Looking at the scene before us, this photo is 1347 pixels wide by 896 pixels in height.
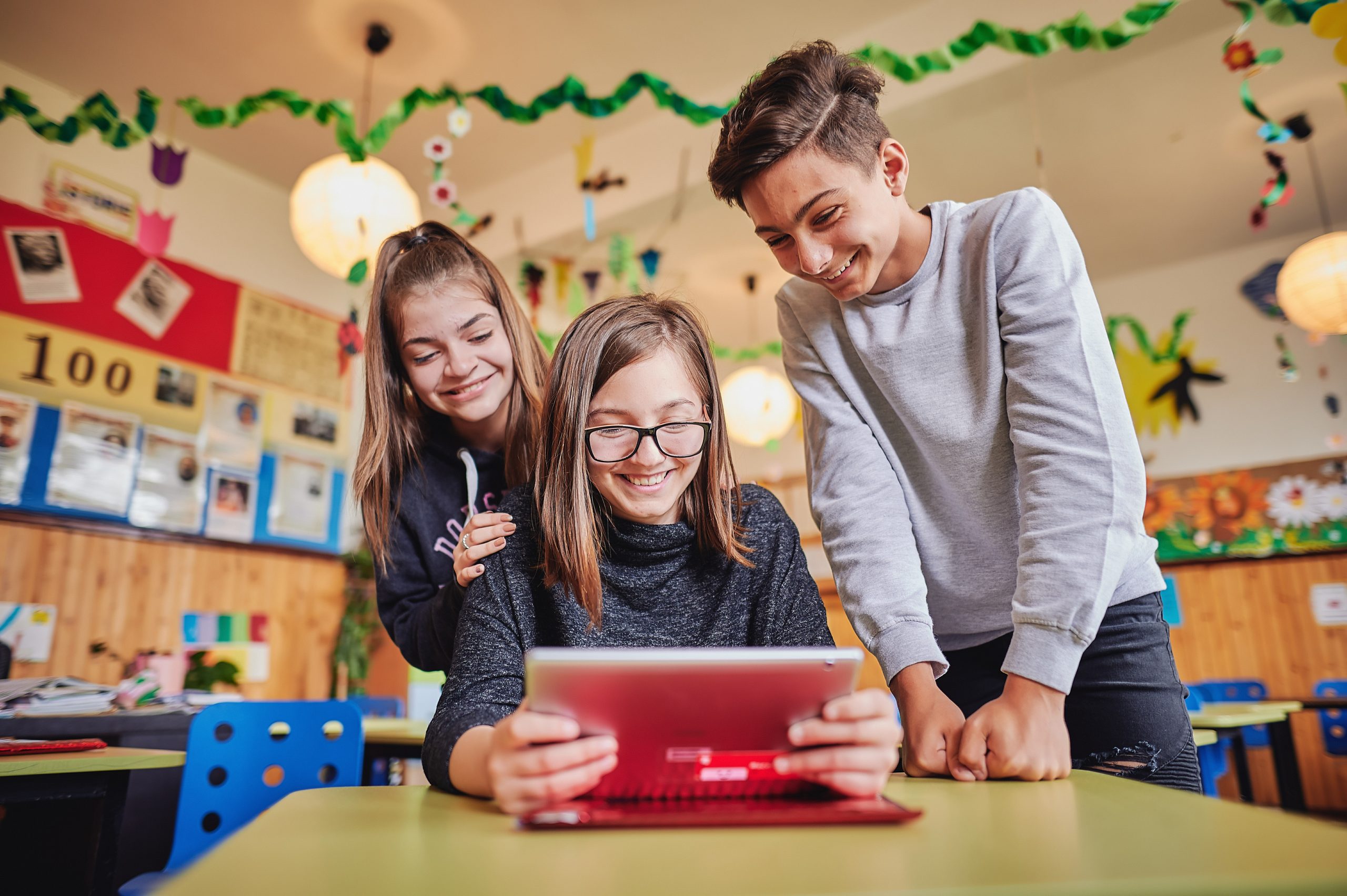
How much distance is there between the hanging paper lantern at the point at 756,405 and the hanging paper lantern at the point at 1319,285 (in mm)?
2340

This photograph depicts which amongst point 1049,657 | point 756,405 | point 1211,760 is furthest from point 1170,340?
point 1049,657

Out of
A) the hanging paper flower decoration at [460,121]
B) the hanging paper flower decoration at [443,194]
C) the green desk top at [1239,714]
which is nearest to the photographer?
the green desk top at [1239,714]

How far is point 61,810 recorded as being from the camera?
1593mm

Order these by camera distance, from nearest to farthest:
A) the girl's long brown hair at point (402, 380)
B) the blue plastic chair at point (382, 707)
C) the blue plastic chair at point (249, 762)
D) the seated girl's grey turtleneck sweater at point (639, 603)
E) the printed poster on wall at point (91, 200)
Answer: the seated girl's grey turtleneck sweater at point (639, 603) → the girl's long brown hair at point (402, 380) → the blue plastic chair at point (249, 762) → the printed poster on wall at point (91, 200) → the blue plastic chair at point (382, 707)

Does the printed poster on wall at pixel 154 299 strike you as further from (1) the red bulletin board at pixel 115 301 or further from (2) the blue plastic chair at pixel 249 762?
(2) the blue plastic chair at pixel 249 762

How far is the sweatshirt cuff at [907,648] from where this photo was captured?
1021mm

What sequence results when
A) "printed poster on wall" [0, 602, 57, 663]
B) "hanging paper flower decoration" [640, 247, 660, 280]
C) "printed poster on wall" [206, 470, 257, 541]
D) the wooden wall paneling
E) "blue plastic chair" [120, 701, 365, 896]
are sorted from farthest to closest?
1. the wooden wall paneling
2. "hanging paper flower decoration" [640, 247, 660, 280]
3. "printed poster on wall" [206, 470, 257, 541]
4. "printed poster on wall" [0, 602, 57, 663]
5. "blue plastic chair" [120, 701, 365, 896]

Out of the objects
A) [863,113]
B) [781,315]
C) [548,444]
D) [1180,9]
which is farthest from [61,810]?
[1180,9]

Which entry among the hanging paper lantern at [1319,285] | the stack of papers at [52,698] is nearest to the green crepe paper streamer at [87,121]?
the stack of papers at [52,698]

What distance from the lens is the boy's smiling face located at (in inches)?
44.3

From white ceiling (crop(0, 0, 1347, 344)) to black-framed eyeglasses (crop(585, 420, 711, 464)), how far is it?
2.17m

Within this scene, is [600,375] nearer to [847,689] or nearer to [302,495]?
[847,689]

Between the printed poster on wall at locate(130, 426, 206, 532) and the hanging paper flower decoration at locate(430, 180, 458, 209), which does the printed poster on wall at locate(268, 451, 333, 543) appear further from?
the hanging paper flower decoration at locate(430, 180, 458, 209)

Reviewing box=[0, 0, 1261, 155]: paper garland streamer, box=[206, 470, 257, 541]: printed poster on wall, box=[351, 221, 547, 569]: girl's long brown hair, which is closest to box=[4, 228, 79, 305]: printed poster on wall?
box=[0, 0, 1261, 155]: paper garland streamer
